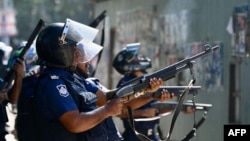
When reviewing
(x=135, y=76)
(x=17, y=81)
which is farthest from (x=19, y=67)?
(x=135, y=76)

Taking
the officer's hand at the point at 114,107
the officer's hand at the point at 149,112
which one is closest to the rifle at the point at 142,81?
the officer's hand at the point at 114,107

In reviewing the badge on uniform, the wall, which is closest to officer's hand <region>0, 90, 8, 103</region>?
the badge on uniform

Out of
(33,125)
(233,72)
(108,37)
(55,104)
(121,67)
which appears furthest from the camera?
(108,37)

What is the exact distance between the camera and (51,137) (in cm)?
511

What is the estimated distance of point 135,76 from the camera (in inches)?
322

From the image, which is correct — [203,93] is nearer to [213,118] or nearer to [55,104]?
[213,118]

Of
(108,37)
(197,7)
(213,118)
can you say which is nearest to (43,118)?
(213,118)

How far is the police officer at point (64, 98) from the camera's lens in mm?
4977

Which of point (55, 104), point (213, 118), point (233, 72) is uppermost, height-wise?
point (55, 104)

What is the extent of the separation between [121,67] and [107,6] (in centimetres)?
818

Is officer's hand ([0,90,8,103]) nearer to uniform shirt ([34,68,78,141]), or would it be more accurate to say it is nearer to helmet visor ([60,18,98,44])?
uniform shirt ([34,68,78,141])

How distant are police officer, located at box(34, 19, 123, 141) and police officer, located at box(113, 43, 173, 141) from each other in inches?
101

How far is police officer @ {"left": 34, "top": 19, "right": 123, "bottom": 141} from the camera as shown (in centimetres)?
498

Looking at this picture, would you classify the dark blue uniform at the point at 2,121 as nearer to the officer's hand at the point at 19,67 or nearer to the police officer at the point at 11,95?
the police officer at the point at 11,95
